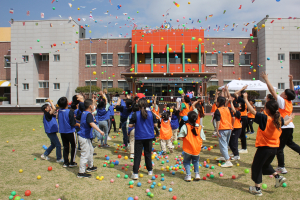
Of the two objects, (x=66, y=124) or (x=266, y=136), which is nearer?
(x=266, y=136)

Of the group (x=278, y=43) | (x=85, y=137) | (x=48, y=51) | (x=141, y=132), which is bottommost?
(x=85, y=137)

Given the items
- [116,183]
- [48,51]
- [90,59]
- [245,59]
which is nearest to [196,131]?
[116,183]

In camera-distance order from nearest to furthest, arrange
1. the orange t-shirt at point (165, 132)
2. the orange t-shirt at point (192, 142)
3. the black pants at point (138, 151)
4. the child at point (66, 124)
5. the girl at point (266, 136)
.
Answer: the girl at point (266, 136)
the orange t-shirt at point (192, 142)
the black pants at point (138, 151)
the child at point (66, 124)
the orange t-shirt at point (165, 132)

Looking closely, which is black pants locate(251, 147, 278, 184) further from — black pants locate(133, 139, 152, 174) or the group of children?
black pants locate(133, 139, 152, 174)

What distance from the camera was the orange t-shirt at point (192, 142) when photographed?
14.1 feet

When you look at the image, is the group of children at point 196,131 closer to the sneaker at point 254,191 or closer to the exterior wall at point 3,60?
the sneaker at point 254,191

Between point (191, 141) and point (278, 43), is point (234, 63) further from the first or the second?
point (191, 141)

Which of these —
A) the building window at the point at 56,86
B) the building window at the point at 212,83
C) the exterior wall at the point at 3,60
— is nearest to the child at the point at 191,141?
the building window at the point at 212,83

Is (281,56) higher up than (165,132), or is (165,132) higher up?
(281,56)

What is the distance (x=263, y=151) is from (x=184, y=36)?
24.6 meters

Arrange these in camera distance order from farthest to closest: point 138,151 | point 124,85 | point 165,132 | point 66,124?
point 124,85 < point 165,132 < point 66,124 < point 138,151

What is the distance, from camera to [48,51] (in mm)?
28641

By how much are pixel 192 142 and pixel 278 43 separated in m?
27.7

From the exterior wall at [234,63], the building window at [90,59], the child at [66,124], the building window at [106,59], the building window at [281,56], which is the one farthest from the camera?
the building window at [90,59]
